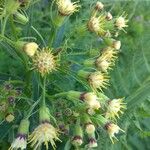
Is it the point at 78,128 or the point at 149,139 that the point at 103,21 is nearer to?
the point at 78,128

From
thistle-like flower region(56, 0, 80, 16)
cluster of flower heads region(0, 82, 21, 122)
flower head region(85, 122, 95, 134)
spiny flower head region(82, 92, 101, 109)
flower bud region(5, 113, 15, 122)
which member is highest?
thistle-like flower region(56, 0, 80, 16)

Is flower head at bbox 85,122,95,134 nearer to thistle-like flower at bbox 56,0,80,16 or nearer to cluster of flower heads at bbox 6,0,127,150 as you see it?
cluster of flower heads at bbox 6,0,127,150

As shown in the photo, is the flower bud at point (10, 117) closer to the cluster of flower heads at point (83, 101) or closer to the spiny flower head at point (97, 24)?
the cluster of flower heads at point (83, 101)

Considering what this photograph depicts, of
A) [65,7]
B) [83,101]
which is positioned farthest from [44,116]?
[65,7]

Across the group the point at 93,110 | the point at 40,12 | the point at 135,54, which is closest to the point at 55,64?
the point at 93,110

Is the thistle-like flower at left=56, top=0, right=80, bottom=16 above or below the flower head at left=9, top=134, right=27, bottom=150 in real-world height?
above

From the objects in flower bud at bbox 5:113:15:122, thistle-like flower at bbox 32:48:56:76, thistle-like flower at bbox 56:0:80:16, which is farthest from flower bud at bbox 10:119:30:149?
thistle-like flower at bbox 56:0:80:16
